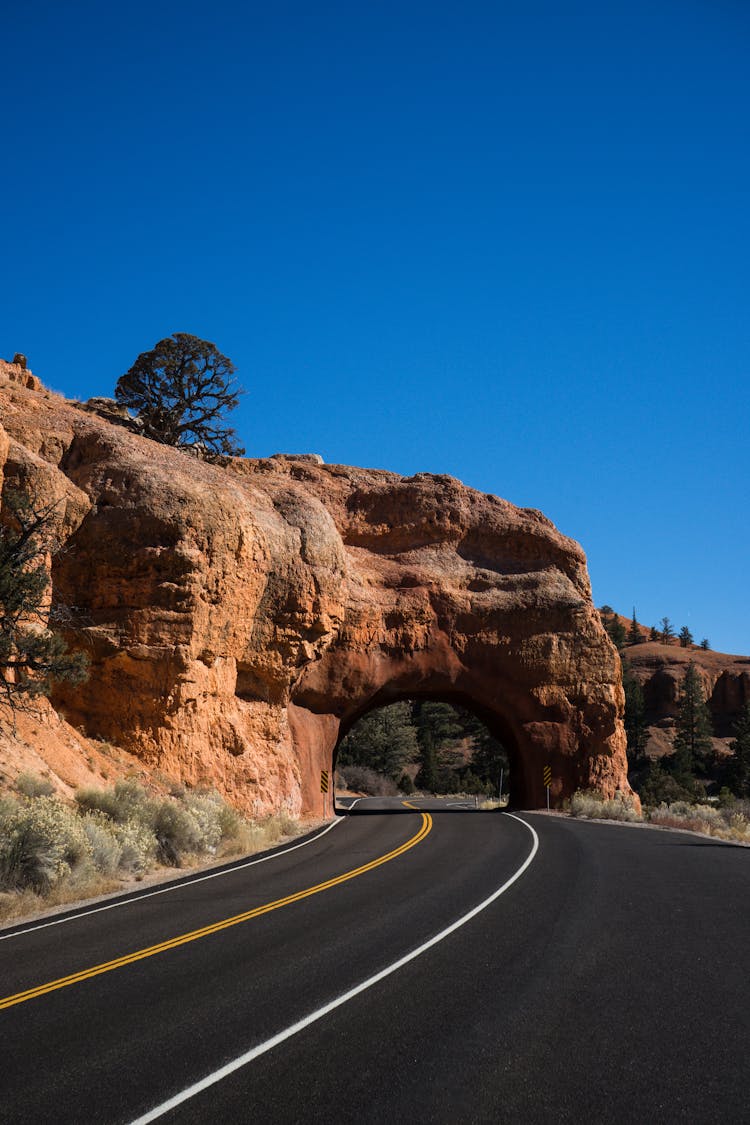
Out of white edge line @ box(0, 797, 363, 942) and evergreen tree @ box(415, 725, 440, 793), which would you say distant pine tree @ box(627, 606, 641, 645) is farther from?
white edge line @ box(0, 797, 363, 942)

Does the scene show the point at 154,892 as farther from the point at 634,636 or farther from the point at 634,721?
the point at 634,636

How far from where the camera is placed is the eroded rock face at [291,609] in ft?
79.5

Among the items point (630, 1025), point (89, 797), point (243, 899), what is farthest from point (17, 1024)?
point (89, 797)

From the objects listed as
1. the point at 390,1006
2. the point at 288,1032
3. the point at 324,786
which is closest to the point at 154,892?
the point at 390,1006

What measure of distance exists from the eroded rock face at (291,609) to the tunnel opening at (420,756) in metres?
22.9

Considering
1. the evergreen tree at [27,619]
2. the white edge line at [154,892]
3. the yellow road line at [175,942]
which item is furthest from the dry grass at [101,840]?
the yellow road line at [175,942]

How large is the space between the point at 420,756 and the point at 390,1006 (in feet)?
229

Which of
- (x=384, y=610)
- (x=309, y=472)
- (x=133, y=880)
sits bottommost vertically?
(x=133, y=880)

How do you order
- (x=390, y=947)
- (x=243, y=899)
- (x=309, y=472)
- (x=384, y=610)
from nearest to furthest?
(x=390, y=947), (x=243, y=899), (x=384, y=610), (x=309, y=472)

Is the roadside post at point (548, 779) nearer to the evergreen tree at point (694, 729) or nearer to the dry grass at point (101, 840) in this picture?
the dry grass at point (101, 840)

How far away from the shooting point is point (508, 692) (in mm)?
38969

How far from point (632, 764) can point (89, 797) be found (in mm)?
61680

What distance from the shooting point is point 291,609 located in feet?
99.3

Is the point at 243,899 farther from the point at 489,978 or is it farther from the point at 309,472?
the point at 309,472
